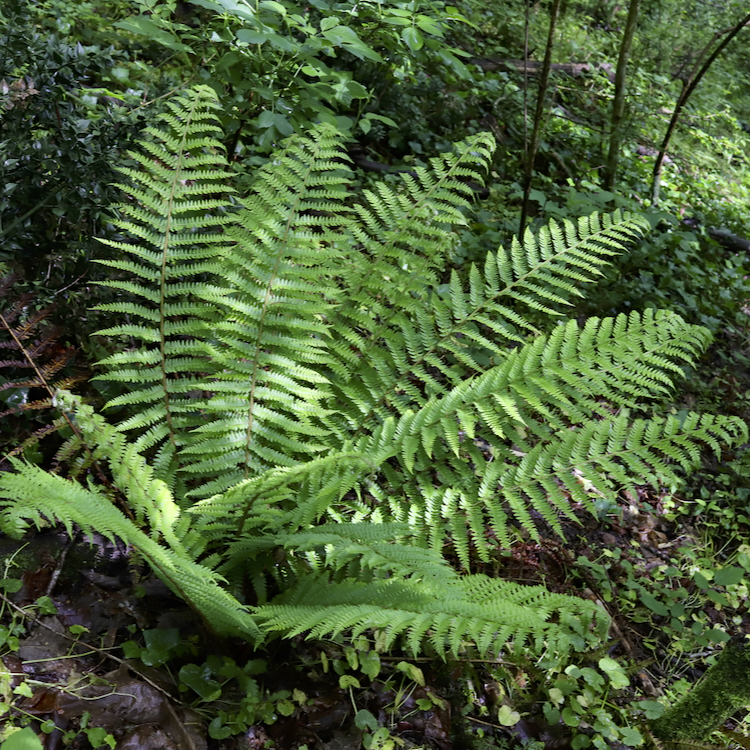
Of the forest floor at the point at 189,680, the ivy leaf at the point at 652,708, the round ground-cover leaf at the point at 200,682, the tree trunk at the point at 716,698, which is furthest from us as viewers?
the ivy leaf at the point at 652,708

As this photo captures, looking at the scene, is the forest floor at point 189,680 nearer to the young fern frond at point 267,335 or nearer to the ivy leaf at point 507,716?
the ivy leaf at point 507,716

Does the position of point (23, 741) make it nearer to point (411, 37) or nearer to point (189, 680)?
point (189, 680)

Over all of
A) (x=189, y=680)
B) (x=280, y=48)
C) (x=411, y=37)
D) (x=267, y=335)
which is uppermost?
(x=411, y=37)

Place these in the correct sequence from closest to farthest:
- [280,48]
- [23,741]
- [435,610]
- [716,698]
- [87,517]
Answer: [23,741] < [87,517] < [435,610] < [716,698] < [280,48]

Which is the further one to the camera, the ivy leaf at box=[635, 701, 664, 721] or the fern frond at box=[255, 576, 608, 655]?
the ivy leaf at box=[635, 701, 664, 721]

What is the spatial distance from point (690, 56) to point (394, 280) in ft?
19.8

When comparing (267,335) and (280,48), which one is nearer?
(267,335)

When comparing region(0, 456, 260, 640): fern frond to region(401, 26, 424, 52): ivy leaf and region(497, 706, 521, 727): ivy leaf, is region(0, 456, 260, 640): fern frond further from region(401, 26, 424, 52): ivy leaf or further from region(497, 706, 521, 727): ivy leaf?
region(401, 26, 424, 52): ivy leaf

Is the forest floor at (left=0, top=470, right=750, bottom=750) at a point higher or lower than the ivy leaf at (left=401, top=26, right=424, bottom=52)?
lower

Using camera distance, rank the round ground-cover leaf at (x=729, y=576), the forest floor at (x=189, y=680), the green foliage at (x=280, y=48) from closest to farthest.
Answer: the forest floor at (x=189, y=680) → the green foliage at (x=280, y=48) → the round ground-cover leaf at (x=729, y=576)

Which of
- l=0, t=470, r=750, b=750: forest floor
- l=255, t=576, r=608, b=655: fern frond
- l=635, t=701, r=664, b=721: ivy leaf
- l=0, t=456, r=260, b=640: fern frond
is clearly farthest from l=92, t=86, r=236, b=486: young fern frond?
l=635, t=701, r=664, b=721: ivy leaf

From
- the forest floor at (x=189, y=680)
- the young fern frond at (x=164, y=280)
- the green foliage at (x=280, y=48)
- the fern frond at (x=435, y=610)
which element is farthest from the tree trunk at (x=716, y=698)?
the green foliage at (x=280, y=48)

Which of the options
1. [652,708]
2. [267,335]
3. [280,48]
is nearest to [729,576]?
[652,708]

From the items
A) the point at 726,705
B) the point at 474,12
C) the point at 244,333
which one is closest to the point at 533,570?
the point at 726,705
